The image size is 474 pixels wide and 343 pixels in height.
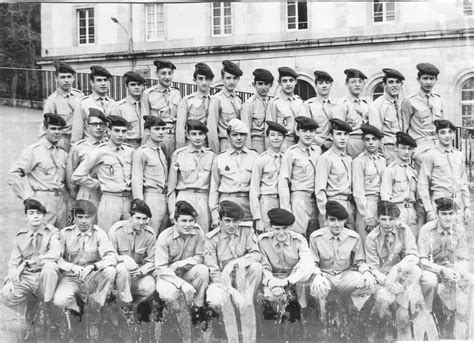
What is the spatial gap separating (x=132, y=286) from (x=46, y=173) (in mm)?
1524

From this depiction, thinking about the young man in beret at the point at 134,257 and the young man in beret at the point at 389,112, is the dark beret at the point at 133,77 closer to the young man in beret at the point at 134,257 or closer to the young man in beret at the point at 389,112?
the young man in beret at the point at 134,257

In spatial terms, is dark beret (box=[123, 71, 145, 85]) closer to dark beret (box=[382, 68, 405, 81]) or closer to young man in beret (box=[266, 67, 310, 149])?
young man in beret (box=[266, 67, 310, 149])

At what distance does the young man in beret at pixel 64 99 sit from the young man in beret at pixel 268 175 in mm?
1996

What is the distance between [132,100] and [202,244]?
194 centimetres

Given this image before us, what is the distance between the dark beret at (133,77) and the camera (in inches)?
294

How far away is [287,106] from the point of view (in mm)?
7473

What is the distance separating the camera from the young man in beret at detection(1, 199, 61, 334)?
Result: 6078 millimetres

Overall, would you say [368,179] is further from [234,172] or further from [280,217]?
[234,172]

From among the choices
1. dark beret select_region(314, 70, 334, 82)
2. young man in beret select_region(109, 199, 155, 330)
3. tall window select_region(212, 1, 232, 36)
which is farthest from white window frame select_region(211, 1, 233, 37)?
young man in beret select_region(109, 199, 155, 330)

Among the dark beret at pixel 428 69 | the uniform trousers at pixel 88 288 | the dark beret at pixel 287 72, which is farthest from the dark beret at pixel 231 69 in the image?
the uniform trousers at pixel 88 288

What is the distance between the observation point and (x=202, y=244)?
6.39 metres

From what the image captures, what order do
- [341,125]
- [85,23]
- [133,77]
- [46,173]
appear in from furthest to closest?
[85,23], [133,77], [46,173], [341,125]

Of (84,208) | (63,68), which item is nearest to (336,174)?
(84,208)

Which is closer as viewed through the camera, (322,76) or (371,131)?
(371,131)
